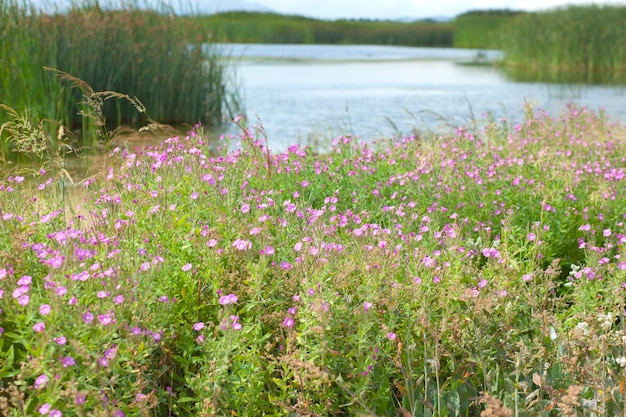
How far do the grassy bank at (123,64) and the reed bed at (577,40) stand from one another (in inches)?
539

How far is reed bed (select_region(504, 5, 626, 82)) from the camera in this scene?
2258 centimetres

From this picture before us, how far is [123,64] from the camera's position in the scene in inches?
432

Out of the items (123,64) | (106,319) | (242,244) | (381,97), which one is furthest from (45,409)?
(381,97)

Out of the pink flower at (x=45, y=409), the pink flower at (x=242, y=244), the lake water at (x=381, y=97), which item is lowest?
the pink flower at (x=45, y=409)

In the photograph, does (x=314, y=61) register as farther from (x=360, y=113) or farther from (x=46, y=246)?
(x=46, y=246)

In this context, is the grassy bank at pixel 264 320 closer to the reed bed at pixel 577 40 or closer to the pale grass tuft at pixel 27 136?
the pale grass tuft at pixel 27 136

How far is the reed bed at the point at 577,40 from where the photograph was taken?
2258 centimetres

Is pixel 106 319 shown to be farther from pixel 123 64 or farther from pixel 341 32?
pixel 341 32

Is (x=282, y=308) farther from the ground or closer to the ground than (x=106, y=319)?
closer to the ground

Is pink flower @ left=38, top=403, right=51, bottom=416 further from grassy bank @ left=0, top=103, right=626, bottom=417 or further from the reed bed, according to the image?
the reed bed

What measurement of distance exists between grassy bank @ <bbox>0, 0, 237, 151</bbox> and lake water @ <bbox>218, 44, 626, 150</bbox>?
1.25 m

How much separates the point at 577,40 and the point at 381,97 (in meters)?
9.68

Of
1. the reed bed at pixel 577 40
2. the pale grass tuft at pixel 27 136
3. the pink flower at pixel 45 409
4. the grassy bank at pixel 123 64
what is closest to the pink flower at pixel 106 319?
the pink flower at pixel 45 409


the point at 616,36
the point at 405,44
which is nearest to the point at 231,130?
the point at 616,36
